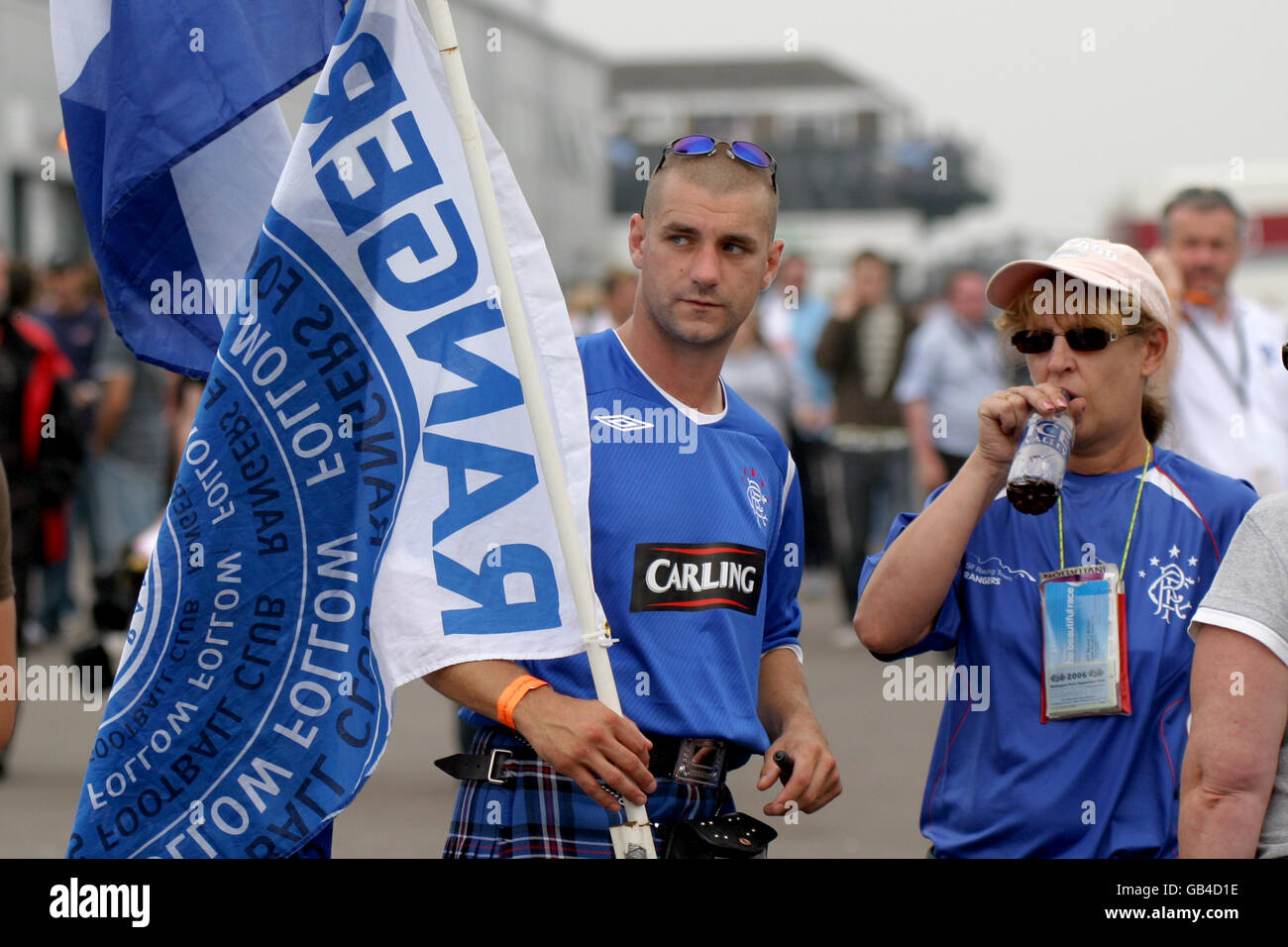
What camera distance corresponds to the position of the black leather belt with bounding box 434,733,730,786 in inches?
130

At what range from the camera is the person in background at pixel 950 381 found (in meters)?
10.7

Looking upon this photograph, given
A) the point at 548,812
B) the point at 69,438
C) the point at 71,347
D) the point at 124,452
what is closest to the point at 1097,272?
the point at 548,812

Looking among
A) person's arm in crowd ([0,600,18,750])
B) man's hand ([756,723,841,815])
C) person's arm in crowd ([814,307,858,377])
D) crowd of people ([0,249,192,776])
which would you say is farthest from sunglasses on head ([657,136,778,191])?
person's arm in crowd ([814,307,858,377])

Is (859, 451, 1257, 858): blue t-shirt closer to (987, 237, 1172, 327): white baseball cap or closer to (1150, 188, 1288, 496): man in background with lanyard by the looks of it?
(987, 237, 1172, 327): white baseball cap

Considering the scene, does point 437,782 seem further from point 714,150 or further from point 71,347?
point 71,347

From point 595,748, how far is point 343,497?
742 mm

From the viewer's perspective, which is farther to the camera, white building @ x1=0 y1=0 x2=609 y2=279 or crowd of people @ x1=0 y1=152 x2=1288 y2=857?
white building @ x1=0 y1=0 x2=609 y2=279

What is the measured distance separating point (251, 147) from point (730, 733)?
1610 millimetres

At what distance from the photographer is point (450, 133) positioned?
352cm

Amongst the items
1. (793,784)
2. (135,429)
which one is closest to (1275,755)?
(793,784)

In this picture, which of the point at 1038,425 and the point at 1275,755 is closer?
the point at 1275,755

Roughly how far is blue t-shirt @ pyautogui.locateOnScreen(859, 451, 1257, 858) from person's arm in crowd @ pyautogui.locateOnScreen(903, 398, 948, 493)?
23.6ft

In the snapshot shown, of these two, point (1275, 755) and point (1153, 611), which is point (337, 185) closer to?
point (1153, 611)

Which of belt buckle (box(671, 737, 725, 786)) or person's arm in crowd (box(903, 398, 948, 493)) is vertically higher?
person's arm in crowd (box(903, 398, 948, 493))
